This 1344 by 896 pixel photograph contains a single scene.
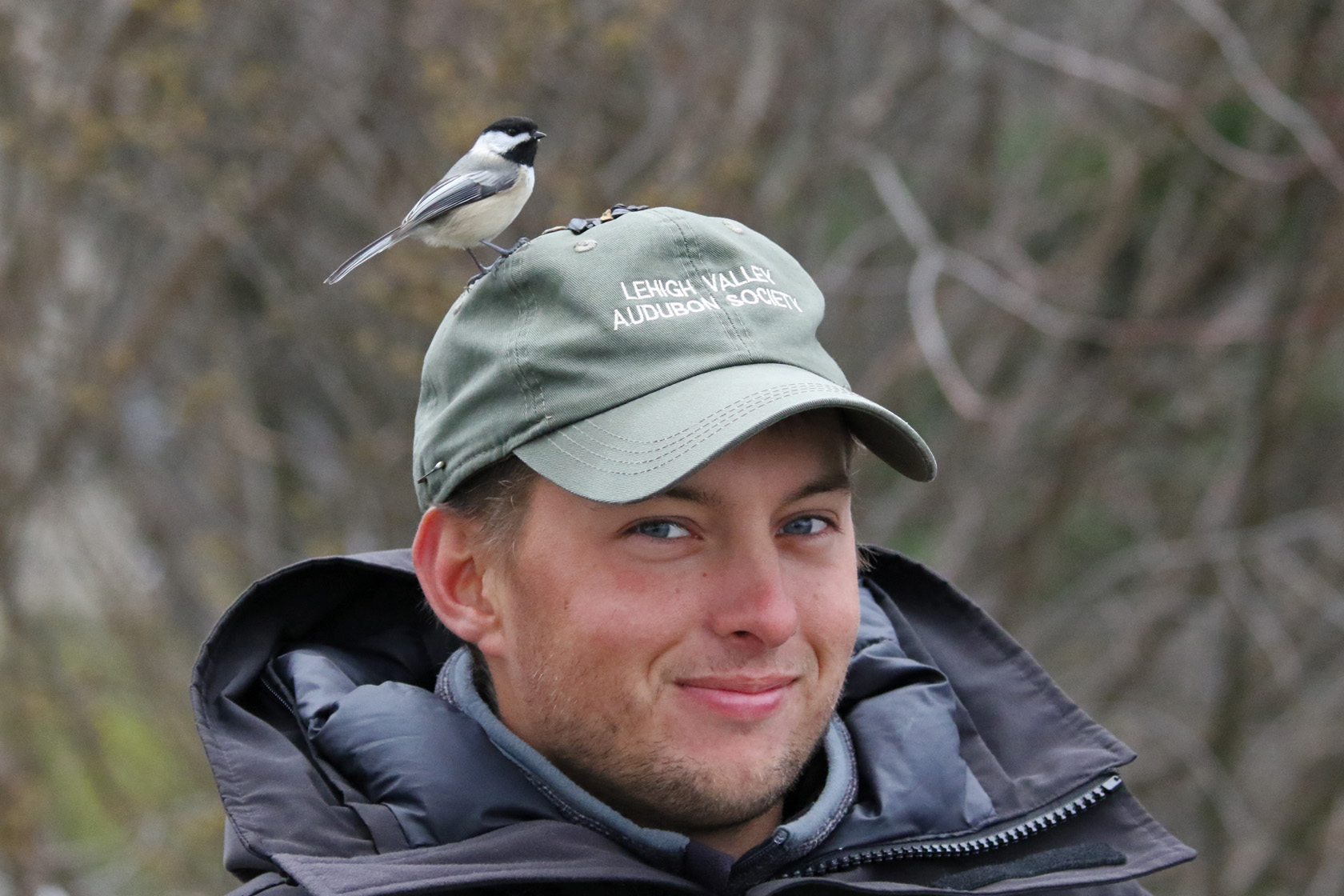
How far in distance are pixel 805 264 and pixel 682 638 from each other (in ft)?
12.4

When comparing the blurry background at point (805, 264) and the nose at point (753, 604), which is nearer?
the nose at point (753, 604)

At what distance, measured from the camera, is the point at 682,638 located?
5.52 feet

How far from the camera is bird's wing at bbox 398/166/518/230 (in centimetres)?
235

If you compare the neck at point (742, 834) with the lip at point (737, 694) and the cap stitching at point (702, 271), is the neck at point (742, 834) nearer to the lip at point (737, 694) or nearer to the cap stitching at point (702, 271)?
the lip at point (737, 694)

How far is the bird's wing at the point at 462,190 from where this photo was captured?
235 centimetres

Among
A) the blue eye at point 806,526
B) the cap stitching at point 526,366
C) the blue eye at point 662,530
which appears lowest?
the blue eye at point 806,526

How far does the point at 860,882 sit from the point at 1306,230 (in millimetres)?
3861

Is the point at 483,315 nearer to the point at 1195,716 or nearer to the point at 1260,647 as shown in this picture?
the point at 1260,647

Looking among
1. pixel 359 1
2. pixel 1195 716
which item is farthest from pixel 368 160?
pixel 1195 716

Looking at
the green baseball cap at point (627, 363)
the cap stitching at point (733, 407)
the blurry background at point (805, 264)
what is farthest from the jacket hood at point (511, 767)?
the blurry background at point (805, 264)

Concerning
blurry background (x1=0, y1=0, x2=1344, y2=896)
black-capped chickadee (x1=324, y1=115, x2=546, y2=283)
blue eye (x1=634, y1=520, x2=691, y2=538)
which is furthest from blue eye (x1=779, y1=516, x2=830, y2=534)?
blurry background (x1=0, y1=0, x2=1344, y2=896)

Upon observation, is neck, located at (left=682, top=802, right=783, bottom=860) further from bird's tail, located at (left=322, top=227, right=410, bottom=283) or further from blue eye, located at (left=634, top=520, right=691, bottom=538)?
bird's tail, located at (left=322, top=227, right=410, bottom=283)

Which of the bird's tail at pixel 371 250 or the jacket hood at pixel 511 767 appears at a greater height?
the bird's tail at pixel 371 250

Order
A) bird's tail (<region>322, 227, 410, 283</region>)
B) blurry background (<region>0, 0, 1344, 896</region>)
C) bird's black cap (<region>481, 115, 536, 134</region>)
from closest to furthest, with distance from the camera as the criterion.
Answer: bird's tail (<region>322, 227, 410, 283</region>), bird's black cap (<region>481, 115, 536, 134</region>), blurry background (<region>0, 0, 1344, 896</region>)
